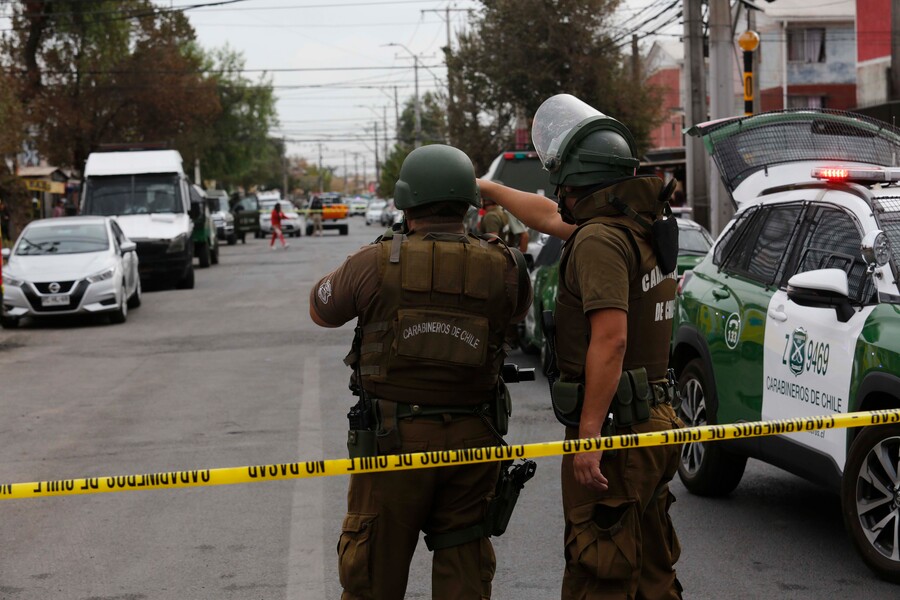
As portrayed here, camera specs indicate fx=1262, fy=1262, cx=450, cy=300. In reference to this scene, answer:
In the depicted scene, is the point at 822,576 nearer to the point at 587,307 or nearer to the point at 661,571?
the point at 661,571

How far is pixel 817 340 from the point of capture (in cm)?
589

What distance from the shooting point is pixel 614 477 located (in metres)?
4.03

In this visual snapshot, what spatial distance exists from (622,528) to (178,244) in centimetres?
→ 2121

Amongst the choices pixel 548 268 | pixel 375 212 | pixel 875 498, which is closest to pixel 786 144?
pixel 875 498

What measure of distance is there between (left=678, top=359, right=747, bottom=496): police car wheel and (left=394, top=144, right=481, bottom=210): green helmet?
3.37 metres

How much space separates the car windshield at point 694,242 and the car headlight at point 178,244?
13246 millimetres

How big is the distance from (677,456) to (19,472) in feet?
17.4

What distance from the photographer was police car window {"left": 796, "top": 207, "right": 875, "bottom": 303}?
5.76 m

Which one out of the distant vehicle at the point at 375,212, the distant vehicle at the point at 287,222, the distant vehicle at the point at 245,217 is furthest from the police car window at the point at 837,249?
the distant vehicle at the point at 375,212

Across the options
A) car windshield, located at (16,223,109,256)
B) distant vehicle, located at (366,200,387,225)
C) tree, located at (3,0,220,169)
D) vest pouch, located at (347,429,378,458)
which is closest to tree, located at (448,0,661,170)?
tree, located at (3,0,220,169)

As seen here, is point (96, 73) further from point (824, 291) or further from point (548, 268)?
point (824, 291)

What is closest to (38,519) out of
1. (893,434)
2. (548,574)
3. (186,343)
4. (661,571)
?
(548,574)

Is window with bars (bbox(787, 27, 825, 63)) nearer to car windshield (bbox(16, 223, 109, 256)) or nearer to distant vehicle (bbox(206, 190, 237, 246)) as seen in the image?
distant vehicle (bbox(206, 190, 237, 246))

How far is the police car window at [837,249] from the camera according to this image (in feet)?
18.9
